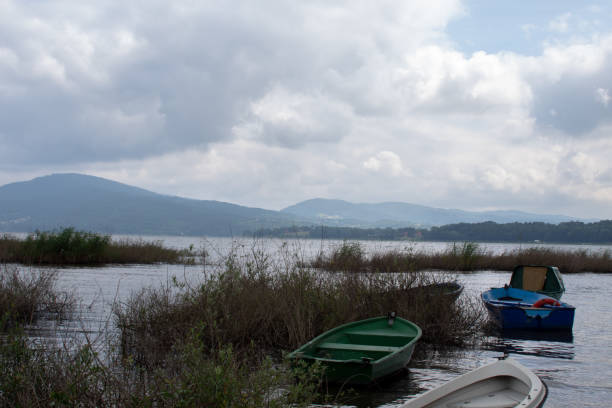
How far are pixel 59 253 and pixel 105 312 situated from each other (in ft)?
61.8

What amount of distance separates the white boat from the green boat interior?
1750 millimetres

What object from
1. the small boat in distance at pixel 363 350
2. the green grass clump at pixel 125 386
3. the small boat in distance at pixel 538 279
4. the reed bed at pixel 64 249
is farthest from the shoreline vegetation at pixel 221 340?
the reed bed at pixel 64 249

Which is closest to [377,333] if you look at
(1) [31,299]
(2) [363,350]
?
(2) [363,350]

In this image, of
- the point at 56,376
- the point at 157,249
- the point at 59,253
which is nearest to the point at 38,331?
the point at 56,376

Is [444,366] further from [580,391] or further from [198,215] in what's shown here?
[198,215]

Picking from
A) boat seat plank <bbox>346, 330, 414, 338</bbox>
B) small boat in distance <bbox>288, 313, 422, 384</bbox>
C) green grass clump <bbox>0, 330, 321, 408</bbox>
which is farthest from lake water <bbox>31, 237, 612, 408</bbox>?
green grass clump <bbox>0, 330, 321, 408</bbox>

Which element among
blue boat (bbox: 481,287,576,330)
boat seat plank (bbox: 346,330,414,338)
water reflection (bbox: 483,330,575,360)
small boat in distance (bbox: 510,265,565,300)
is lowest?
water reflection (bbox: 483,330,575,360)

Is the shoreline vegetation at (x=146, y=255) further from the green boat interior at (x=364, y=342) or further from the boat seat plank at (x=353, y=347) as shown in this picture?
the boat seat plank at (x=353, y=347)

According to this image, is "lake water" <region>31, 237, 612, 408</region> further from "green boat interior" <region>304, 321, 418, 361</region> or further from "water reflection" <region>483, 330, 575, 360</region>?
"green boat interior" <region>304, 321, 418, 361</region>

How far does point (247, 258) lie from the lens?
12.6 metres

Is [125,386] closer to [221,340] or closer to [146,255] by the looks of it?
[221,340]

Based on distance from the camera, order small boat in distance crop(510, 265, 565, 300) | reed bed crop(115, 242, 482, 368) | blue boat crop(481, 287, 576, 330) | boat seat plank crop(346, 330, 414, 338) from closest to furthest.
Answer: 1. boat seat plank crop(346, 330, 414, 338)
2. reed bed crop(115, 242, 482, 368)
3. blue boat crop(481, 287, 576, 330)
4. small boat in distance crop(510, 265, 565, 300)

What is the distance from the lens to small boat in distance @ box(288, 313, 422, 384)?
8.07 metres

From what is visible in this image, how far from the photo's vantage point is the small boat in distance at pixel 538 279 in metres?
20.0
